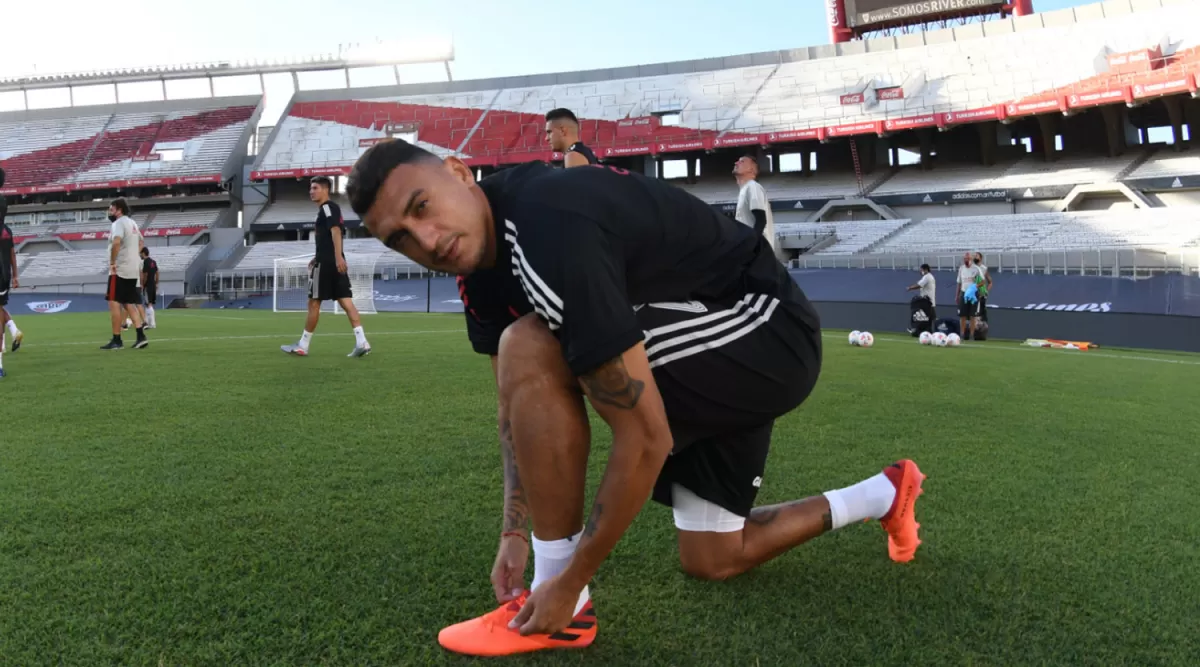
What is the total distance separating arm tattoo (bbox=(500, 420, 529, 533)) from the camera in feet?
6.07

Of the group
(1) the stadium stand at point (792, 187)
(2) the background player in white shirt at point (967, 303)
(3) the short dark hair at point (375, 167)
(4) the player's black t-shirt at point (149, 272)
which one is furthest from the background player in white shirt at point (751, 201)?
(1) the stadium stand at point (792, 187)

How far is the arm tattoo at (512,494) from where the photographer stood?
1.85m

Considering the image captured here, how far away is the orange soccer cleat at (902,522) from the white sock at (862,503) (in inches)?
0.7

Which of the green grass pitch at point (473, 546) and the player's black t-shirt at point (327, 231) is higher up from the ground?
the player's black t-shirt at point (327, 231)

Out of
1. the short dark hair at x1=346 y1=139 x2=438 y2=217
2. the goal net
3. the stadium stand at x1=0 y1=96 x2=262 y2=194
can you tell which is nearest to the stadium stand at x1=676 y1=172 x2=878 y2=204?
the goal net

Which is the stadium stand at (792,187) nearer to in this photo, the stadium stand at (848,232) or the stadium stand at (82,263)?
the stadium stand at (848,232)

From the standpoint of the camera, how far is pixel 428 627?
5.33 feet

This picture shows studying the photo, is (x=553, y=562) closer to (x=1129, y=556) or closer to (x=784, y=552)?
(x=784, y=552)

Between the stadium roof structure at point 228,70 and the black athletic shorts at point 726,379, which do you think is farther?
the stadium roof structure at point 228,70

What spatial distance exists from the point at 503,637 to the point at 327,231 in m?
6.60

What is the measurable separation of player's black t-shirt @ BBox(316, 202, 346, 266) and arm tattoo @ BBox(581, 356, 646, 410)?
6623 mm

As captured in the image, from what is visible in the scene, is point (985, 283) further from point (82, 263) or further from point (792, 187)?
point (82, 263)

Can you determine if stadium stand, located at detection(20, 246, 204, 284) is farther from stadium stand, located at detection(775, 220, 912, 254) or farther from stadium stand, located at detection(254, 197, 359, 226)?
stadium stand, located at detection(775, 220, 912, 254)

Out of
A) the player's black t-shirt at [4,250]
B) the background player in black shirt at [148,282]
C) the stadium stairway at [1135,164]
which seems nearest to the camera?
the player's black t-shirt at [4,250]
